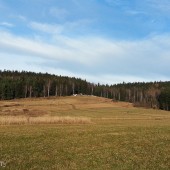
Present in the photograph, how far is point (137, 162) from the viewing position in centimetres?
1975

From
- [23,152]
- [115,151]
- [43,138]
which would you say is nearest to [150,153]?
[115,151]

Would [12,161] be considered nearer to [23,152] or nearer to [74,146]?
[23,152]

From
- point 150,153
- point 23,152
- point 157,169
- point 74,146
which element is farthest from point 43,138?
point 157,169

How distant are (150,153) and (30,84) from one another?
17503cm

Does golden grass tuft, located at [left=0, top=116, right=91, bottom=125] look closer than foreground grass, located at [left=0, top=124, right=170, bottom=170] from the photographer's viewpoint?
No

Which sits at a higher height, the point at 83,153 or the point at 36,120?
the point at 36,120

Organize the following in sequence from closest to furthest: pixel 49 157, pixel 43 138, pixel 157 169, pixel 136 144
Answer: pixel 157 169, pixel 49 157, pixel 136 144, pixel 43 138

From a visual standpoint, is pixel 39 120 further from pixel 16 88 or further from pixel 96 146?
pixel 16 88

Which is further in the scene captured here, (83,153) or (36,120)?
(36,120)

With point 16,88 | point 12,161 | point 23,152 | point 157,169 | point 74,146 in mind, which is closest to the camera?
point 157,169

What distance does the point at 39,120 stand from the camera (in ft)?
175

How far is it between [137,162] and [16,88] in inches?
6660

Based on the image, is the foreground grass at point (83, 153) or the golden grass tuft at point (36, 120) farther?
the golden grass tuft at point (36, 120)

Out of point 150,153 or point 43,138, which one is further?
point 43,138
